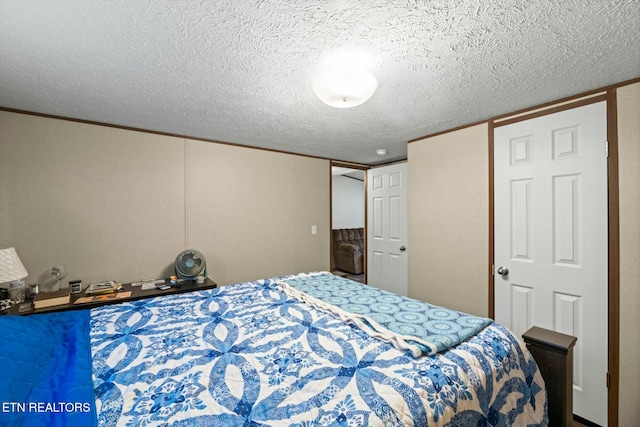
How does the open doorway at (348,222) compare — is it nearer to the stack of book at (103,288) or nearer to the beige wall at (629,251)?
the beige wall at (629,251)

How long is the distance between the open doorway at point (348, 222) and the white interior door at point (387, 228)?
5.39 feet

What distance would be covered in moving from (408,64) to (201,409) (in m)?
1.84

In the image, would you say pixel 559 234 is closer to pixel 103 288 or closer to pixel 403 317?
pixel 403 317

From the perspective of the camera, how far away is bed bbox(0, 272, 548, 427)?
32.7 inches

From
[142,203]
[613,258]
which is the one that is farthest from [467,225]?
[142,203]

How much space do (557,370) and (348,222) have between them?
5964 mm

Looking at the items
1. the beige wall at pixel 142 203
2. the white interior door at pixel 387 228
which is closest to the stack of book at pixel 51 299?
the beige wall at pixel 142 203

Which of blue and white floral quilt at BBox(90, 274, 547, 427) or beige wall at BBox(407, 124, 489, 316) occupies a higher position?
beige wall at BBox(407, 124, 489, 316)

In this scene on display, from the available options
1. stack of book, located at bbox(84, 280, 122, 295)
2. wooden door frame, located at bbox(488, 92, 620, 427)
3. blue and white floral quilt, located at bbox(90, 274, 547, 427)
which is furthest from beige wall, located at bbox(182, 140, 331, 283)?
wooden door frame, located at bbox(488, 92, 620, 427)

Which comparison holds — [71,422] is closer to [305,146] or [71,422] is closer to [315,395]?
[315,395]

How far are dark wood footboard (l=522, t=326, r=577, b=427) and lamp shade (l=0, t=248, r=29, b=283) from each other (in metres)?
3.11

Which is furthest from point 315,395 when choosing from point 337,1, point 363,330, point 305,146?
point 305,146

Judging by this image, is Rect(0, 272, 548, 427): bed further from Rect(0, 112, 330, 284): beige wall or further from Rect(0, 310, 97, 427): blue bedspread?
Rect(0, 112, 330, 284): beige wall

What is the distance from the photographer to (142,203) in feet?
8.51
